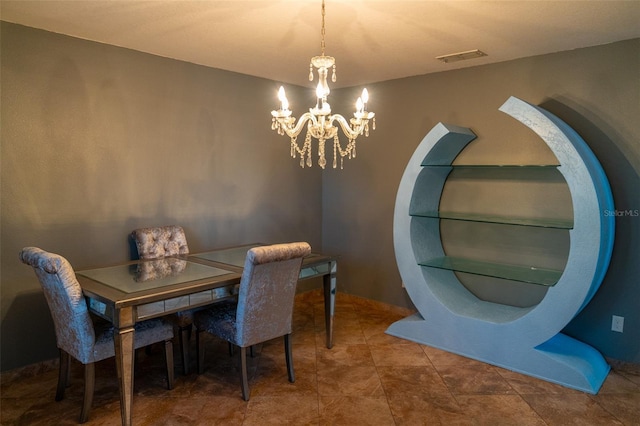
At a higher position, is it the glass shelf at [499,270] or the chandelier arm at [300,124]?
the chandelier arm at [300,124]

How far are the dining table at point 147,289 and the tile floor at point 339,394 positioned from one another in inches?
19.3

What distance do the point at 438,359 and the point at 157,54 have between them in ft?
10.7

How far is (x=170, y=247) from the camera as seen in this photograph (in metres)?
3.34

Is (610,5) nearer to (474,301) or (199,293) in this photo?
(474,301)

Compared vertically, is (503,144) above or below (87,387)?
above

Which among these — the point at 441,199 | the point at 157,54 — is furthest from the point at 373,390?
the point at 157,54

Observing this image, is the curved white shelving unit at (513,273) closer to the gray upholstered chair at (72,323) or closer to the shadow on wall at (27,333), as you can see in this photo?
the gray upholstered chair at (72,323)

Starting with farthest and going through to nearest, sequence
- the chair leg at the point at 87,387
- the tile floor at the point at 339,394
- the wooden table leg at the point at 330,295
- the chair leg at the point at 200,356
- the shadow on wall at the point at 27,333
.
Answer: the wooden table leg at the point at 330,295 < the chair leg at the point at 200,356 < the shadow on wall at the point at 27,333 < the tile floor at the point at 339,394 < the chair leg at the point at 87,387

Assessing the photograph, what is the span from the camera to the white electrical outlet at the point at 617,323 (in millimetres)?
3051

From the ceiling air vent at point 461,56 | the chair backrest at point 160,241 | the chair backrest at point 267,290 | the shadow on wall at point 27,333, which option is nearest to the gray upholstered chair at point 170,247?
the chair backrest at point 160,241

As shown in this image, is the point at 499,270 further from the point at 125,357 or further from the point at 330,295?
the point at 125,357

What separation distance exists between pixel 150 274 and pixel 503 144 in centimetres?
287

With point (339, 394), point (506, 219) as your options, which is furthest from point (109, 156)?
point (506, 219)

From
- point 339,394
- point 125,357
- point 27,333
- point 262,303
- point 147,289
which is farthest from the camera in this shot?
point 27,333
